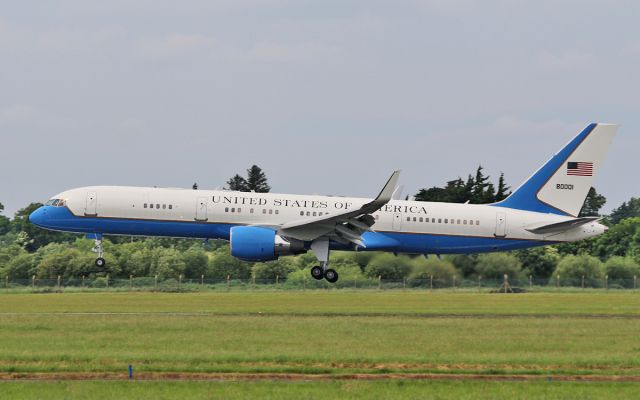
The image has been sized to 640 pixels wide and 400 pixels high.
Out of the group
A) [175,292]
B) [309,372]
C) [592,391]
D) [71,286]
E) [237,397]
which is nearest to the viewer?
[237,397]

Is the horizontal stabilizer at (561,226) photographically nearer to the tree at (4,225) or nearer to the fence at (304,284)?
the fence at (304,284)

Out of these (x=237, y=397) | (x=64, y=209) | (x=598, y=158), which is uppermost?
(x=598, y=158)

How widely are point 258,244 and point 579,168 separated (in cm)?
1751

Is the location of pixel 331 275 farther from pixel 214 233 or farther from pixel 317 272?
pixel 214 233

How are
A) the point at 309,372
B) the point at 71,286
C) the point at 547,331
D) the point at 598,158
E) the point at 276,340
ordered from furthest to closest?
the point at 71,286, the point at 598,158, the point at 547,331, the point at 276,340, the point at 309,372

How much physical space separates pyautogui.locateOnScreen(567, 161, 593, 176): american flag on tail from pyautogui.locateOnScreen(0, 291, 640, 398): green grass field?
6.65 meters

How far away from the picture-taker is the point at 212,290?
203 feet

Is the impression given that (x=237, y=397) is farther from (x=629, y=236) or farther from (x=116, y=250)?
(x=629, y=236)

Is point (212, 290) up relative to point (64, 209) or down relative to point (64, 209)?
down

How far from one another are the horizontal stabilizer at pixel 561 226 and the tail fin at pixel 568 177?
1.70 metres

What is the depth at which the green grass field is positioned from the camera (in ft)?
78.4

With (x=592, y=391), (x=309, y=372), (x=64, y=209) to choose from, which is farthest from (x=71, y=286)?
(x=592, y=391)

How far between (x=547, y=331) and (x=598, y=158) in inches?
706

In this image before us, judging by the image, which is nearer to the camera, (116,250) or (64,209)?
(64,209)
